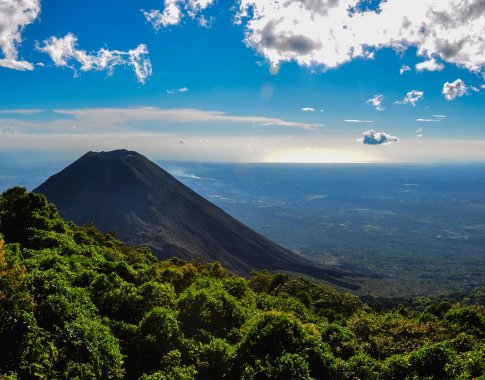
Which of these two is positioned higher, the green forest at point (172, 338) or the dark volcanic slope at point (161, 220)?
the green forest at point (172, 338)

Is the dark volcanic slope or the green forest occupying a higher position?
the green forest

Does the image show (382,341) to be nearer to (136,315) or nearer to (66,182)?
(136,315)

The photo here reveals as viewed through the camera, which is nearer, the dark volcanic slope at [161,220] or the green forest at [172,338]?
the green forest at [172,338]

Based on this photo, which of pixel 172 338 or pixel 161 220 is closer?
pixel 172 338

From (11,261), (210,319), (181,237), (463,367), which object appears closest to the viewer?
(463,367)

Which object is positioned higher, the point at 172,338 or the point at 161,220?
the point at 172,338

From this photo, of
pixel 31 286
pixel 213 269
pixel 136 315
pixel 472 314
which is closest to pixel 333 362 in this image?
pixel 136 315

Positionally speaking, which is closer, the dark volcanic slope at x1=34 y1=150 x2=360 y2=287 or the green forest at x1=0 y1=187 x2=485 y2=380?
the green forest at x1=0 y1=187 x2=485 y2=380

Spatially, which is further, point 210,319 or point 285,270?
point 285,270
